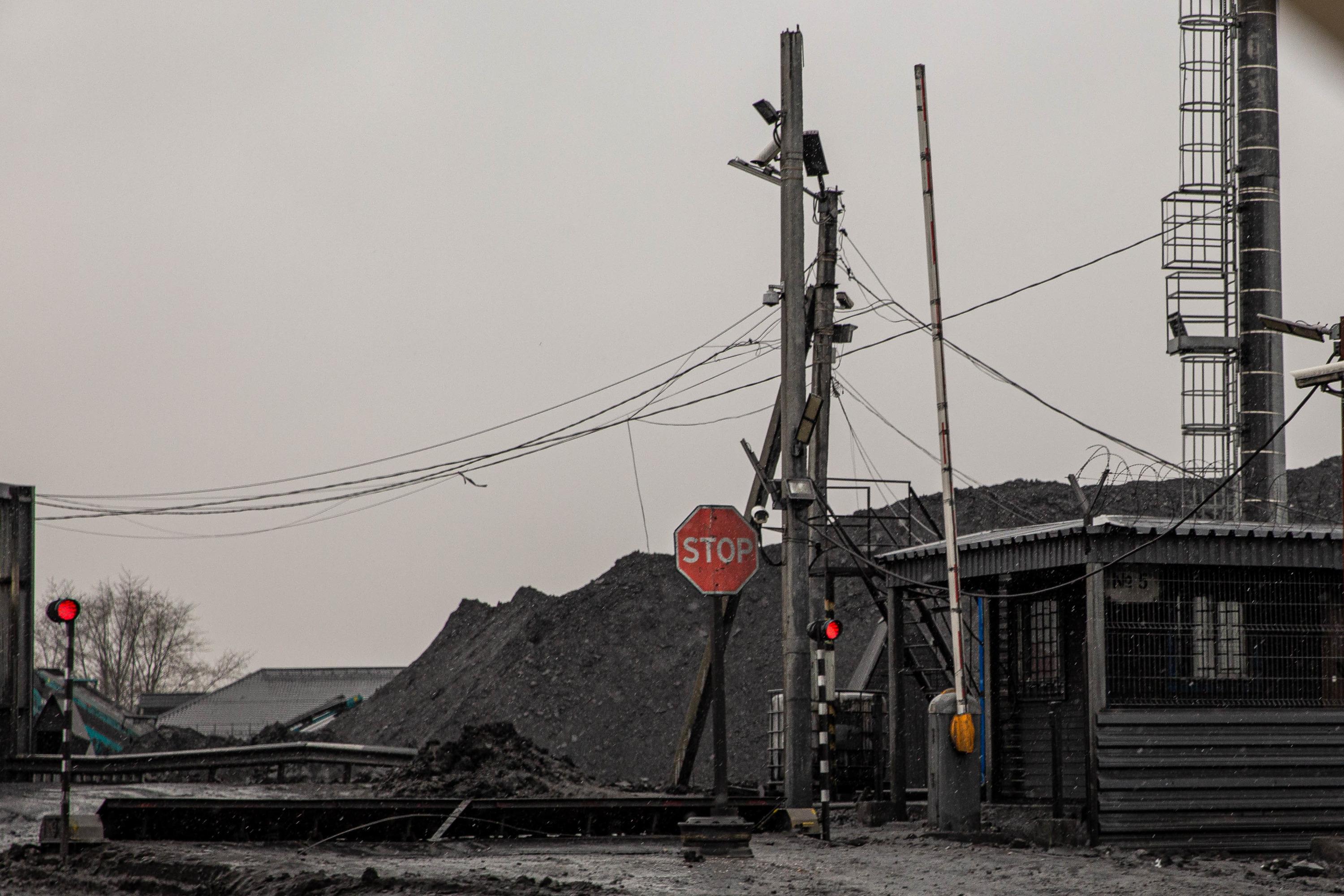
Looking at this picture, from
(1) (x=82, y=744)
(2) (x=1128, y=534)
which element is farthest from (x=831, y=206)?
(1) (x=82, y=744)

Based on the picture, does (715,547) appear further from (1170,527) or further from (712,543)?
(1170,527)

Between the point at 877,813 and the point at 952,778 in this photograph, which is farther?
the point at 877,813

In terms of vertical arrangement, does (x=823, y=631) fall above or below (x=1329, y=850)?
above

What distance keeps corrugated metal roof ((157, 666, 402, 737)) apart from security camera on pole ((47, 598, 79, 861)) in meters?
57.4

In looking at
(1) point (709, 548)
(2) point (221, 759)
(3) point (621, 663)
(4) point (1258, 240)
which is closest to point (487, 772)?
(2) point (221, 759)

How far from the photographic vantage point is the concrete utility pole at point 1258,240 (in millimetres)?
24688

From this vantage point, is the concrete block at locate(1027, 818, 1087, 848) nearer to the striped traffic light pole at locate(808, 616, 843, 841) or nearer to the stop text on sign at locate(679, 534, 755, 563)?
the striped traffic light pole at locate(808, 616, 843, 841)

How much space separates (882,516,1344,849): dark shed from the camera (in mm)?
15641

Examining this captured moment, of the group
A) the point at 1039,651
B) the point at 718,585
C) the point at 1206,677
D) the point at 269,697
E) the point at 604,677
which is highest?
the point at 718,585

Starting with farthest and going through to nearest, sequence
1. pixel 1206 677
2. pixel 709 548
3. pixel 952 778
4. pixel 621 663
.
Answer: pixel 621 663
pixel 709 548
pixel 1206 677
pixel 952 778

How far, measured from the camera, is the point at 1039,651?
18781 mm

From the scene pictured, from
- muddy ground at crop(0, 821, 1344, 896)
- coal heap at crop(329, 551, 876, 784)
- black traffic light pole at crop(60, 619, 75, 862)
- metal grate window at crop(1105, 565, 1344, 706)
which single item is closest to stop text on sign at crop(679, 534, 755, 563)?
muddy ground at crop(0, 821, 1344, 896)

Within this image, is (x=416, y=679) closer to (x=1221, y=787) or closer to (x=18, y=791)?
(x=18, y=791)

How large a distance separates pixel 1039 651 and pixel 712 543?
4591 millimetres
